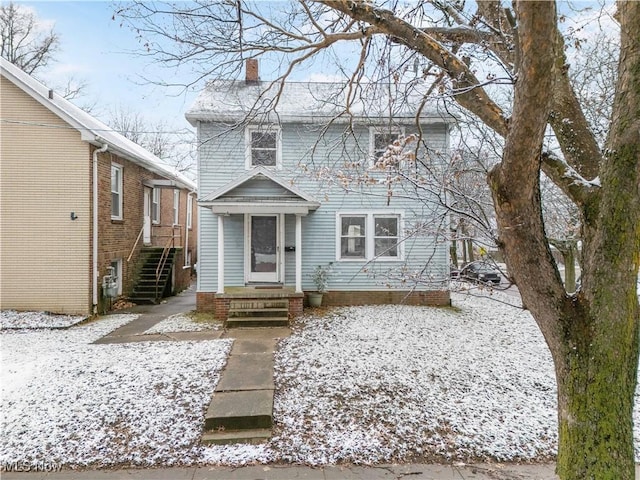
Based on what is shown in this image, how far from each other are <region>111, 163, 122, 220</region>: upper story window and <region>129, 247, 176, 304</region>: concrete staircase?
2.17 metres

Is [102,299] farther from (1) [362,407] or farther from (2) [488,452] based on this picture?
(2) [488,452]

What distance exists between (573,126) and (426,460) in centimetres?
331

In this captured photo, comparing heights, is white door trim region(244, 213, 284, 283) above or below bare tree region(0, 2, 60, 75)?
below

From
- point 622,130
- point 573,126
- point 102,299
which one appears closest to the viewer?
point 622,130

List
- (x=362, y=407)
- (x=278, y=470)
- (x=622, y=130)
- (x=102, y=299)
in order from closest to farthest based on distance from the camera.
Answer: (x=622, y=130)
(x=278, y=470)
(x=362, y=407)
(x=102, y=299)

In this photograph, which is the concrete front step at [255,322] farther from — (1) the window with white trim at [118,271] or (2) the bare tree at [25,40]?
(2) the bare tree at [25,40]

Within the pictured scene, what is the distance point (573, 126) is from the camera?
2.84 metres

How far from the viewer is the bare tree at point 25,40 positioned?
55.9 feet


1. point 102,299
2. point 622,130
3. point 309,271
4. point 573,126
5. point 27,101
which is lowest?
point 102,299

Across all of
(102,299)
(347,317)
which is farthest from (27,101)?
(347,317)

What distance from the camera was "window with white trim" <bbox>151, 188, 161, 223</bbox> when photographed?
1389 cm

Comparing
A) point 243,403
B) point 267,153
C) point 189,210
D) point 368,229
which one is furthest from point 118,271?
point 243,403

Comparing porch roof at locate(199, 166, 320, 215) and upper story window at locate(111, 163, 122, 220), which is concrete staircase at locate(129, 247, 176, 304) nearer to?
upper story window at locate(111, 163, 122, 220)

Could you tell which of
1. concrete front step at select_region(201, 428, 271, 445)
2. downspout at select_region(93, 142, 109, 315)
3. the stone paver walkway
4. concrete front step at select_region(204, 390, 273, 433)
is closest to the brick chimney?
downspout at select_region(93, 142, 109, 315)
